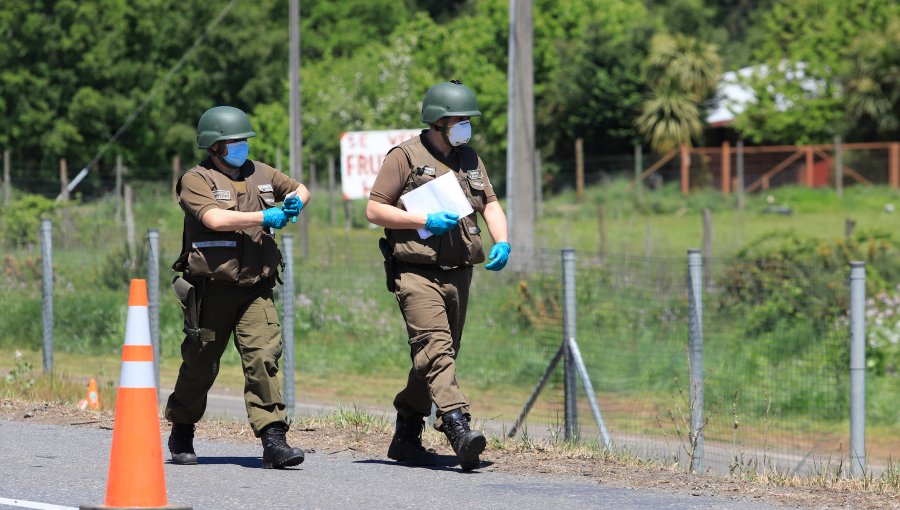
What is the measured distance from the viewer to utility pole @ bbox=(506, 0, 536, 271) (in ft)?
61.0

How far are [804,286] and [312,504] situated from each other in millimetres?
7968

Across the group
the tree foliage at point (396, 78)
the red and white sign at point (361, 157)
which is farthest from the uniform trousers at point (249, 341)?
the tree foliage at point (396, 78)

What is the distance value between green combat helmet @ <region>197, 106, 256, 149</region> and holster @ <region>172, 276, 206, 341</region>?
681mm

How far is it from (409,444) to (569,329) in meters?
2.57

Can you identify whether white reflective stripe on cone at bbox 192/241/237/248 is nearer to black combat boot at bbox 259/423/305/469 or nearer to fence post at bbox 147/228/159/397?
black combat boot at bbox 259/423/305/469

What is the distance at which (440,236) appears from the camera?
7.62 meters

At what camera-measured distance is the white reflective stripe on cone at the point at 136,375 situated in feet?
20.6

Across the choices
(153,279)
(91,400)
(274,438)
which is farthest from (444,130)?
(153,279)

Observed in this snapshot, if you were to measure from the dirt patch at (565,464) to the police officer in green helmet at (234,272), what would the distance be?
84 centimetres

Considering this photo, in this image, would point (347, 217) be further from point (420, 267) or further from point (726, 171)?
point (420, 267)

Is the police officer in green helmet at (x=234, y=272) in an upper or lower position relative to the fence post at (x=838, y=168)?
lower

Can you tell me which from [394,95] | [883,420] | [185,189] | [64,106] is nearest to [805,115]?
[394,95]

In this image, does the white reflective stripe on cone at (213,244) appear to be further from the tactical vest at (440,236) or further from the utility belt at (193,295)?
the tactical vest at (440,236)

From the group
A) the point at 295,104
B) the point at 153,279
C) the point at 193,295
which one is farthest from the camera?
the point at 295,104
